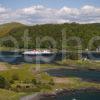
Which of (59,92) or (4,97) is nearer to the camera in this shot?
(4,97)

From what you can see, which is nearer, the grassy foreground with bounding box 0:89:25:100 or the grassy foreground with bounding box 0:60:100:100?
the grassy foreground with bounding box 0:89:25:100

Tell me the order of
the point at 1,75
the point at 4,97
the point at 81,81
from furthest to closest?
the point at 81,81
the point at 1,75
the point at 4,97

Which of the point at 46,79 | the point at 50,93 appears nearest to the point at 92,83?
the point at 46,79

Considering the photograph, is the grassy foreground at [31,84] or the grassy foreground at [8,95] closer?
the grassy foreground at [8,95]

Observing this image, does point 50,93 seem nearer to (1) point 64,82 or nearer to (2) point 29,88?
(2) point 29,88

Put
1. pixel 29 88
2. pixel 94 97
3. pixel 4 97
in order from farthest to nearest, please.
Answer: pixel 29 88 → pixel 94 97 → pixel 4 97

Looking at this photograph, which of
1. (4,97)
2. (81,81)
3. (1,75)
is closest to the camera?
(4,97)

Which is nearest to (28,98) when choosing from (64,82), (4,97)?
(4,97)

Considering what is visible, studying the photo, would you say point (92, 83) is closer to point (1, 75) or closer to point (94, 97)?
point (94, 97)

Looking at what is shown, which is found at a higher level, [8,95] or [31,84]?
[31,84]

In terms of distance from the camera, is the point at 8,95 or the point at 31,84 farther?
the point at 31,84
